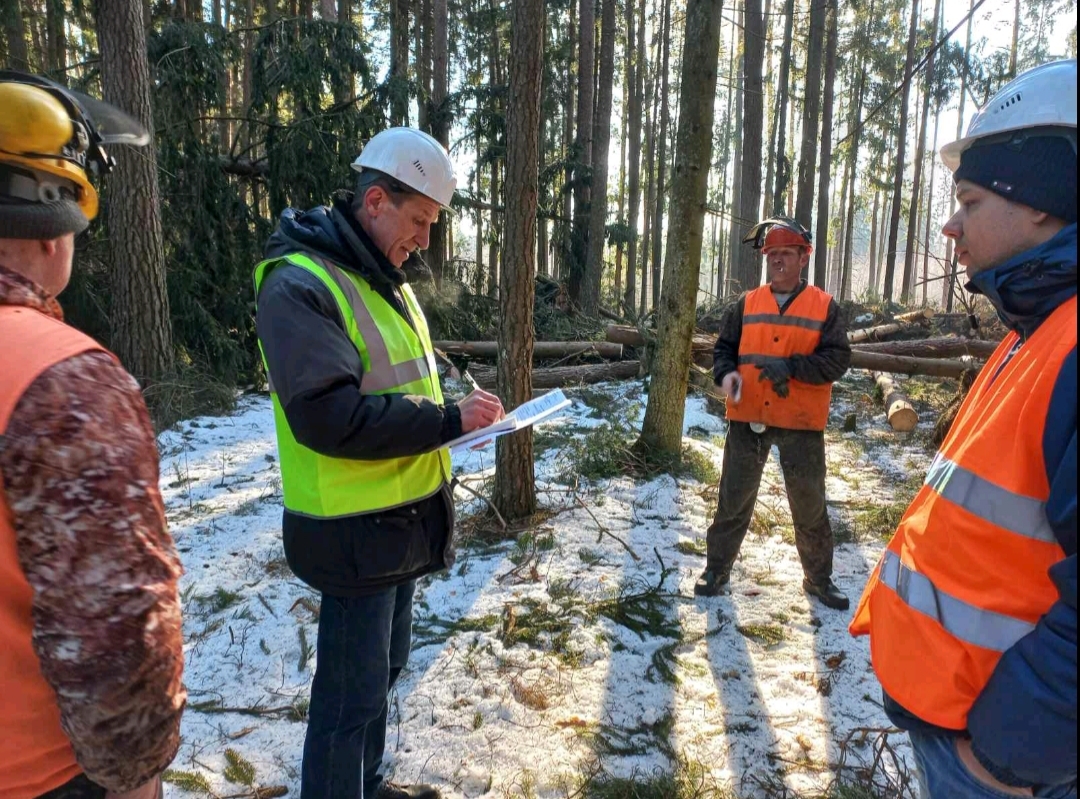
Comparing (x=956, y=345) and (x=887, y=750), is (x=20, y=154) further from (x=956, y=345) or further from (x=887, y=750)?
(x=956, y=345)

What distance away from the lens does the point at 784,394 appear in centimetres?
368

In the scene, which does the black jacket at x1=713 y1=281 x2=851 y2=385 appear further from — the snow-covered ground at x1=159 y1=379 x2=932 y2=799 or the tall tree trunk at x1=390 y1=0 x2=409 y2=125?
the tall tree trunk at x1=390 y1=0 x2=409 y2=125

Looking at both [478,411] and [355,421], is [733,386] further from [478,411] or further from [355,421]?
[355,421]

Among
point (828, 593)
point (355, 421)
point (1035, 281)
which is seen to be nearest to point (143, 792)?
point (355, 421)

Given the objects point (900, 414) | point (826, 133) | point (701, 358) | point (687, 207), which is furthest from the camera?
point (826, 133)

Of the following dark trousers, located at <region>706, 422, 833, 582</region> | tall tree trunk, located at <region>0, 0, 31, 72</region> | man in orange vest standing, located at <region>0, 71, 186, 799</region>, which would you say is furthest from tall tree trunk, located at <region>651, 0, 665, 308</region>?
man in orange vest standing, located at <region>0, 71, 186, 799</region>

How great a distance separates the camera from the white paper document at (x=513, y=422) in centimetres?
195

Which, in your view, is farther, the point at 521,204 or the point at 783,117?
the point at 783,117

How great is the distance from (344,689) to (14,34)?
36.9 ft

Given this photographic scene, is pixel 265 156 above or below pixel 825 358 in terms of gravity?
above

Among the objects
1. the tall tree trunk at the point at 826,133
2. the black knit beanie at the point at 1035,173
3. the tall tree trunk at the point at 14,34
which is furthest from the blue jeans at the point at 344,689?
the tall tree trunk at the point at 826,133

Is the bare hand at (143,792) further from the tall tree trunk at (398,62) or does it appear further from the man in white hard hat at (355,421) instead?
the tall tree trunk at (398,62)

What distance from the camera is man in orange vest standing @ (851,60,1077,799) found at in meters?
1.07

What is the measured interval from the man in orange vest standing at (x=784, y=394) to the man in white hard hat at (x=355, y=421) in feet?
7.50
